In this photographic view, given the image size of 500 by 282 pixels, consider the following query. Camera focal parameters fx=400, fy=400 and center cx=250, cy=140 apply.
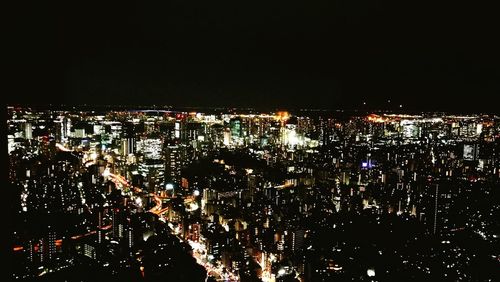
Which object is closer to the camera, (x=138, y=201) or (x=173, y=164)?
(x=138, y=201)

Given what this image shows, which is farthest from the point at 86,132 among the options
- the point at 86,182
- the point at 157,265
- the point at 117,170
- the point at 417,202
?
the point at 417,202

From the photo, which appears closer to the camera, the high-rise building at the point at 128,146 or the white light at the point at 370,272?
the white light at the point at 370,272

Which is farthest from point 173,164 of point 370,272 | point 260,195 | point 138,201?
point 370,272

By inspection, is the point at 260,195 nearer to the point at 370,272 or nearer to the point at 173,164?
the point at 173,164

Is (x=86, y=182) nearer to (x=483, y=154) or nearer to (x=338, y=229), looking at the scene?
(x=338, y=229)

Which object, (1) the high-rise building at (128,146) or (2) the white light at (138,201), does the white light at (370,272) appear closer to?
(2) the white light at (138,201)

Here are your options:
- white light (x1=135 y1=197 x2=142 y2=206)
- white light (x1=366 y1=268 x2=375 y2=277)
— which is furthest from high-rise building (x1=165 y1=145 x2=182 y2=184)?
white light (x1=366 y1=268 x2=375 y2=277)

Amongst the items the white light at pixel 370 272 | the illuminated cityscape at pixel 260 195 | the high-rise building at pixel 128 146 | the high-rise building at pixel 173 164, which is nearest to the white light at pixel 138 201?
the illuminated cityscape at pixel 260 195

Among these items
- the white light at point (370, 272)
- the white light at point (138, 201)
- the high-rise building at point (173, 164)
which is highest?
the high-rise building at point (173, 164)
